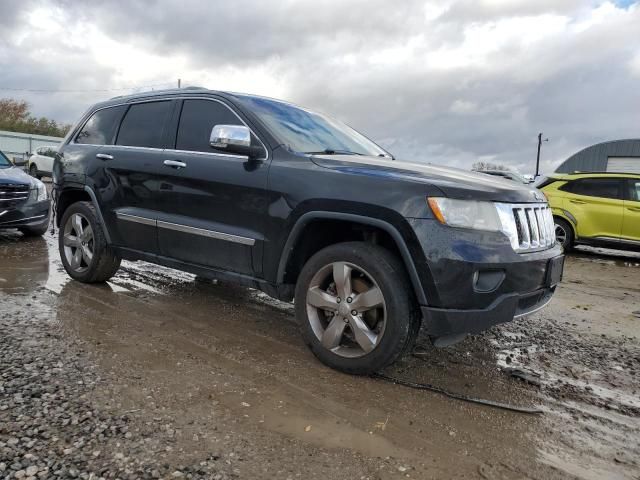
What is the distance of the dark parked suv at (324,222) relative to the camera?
299 centimetres

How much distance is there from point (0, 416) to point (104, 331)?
1389 mm

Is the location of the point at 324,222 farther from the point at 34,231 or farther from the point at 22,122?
the point at 22,122

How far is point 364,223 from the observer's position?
10.4 ft

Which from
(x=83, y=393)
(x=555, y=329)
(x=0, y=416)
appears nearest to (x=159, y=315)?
(x=83, y=393)

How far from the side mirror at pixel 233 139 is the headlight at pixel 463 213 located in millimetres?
1359

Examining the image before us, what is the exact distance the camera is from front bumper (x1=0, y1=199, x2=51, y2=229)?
746cm

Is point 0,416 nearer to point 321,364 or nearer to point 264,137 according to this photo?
point 321,364

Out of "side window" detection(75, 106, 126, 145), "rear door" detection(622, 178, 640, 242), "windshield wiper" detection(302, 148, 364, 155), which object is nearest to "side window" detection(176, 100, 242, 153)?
"windshield wiper" detection(302, 148, 364, 155)

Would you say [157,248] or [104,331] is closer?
[104,331]

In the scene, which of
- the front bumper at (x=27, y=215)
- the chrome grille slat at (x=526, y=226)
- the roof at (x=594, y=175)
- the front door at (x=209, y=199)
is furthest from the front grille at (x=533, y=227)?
the roof at (x=594, y=175)

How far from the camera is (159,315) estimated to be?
439 centimetres

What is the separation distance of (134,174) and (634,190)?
30.0ft

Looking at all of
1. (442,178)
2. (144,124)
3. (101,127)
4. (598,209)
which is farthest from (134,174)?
(598,209)

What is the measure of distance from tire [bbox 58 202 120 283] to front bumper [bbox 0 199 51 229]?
2.63 m
